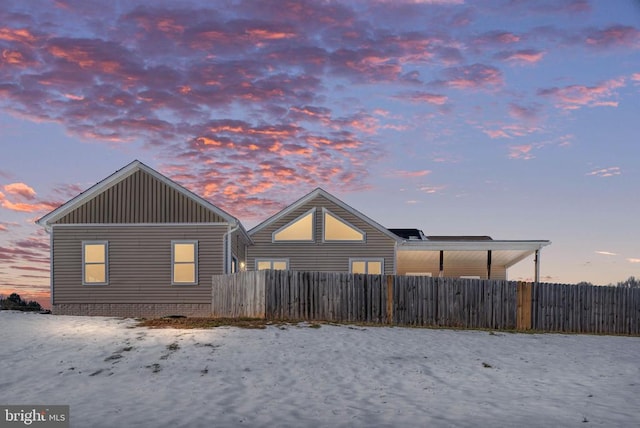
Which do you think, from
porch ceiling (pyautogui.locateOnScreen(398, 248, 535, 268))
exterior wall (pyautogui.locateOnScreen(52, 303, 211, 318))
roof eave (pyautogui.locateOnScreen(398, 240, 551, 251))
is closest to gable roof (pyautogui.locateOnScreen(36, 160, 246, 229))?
exterior wall (pyautogui.locateOnScreen(52, 303, 211, 318))

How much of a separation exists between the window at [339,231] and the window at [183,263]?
8164 mm

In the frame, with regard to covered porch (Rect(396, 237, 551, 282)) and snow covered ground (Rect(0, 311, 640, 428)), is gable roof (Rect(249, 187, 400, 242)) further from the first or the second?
snow covered ground (Rect(0, 311, 640, 428))

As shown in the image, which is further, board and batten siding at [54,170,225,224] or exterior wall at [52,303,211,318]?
board and batten siding at [54,170,225,224]

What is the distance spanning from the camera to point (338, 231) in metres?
33.4

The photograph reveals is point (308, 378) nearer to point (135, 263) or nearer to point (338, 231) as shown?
point (135, 263)

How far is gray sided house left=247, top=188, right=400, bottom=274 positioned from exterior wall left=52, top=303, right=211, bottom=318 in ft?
22.5

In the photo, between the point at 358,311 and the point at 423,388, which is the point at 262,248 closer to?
the point at 358,311

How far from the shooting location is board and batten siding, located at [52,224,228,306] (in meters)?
27.5

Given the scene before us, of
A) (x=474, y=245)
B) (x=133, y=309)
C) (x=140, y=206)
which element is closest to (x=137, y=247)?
(x=140, y=206)

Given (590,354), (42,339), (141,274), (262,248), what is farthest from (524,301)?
(42,339)

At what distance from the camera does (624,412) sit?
11.5 metres

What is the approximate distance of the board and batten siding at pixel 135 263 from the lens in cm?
2748

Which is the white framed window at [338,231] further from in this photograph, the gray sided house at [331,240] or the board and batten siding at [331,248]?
the board and batten siding at [331,248]

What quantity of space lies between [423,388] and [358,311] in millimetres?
10935
